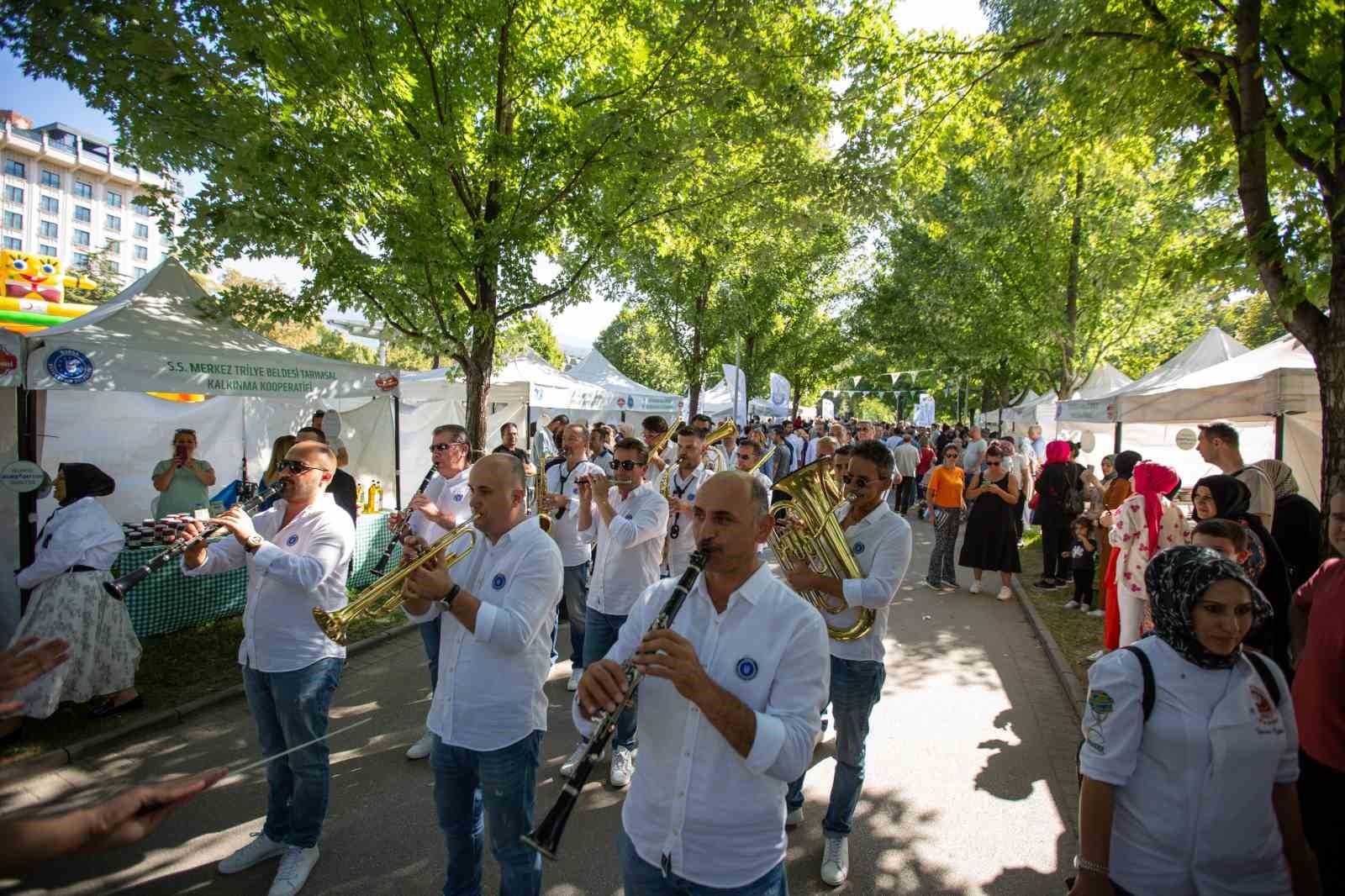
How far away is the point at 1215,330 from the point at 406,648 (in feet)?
40.9

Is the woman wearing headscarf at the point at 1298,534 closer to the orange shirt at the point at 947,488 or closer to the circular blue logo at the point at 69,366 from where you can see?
the orange shirt at the point at 947,488

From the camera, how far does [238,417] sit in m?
10.9

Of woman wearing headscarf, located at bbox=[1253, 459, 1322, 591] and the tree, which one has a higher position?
the tree

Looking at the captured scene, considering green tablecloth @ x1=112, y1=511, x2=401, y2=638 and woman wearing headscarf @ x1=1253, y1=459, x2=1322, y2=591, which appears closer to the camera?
woman wearing headscarf @ x1=1253, y1=459, x2=1322, y2=591

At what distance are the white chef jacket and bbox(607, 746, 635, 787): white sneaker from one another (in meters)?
1.45

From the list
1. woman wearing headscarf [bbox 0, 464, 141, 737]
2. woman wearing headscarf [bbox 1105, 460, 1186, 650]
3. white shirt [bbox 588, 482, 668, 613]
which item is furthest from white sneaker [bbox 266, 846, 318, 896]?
woman wearing headscarf [bbox 1105, 460, 1186, 650]

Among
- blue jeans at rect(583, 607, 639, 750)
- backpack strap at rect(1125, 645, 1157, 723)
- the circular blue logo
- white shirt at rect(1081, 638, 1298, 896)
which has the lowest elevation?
blue jeans at rect(583, 607, 639, 750)

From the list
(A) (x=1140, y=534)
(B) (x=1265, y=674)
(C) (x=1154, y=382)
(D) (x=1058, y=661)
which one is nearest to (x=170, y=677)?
(B) (x=1265, y=674)

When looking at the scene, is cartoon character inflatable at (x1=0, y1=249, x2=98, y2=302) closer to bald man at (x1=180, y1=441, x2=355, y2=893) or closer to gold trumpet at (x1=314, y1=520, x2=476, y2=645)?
bald man at (x1=180, y1=441, x2=355, y2=893)

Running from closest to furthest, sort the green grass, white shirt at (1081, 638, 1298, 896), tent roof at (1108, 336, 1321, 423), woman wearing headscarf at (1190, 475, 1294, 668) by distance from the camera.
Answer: white shirt at (1081, 638, 1298, 896)
woman wearing headscarf at (1190, 475, 1294, 668)
the green grass
tent roof at (1108, 336, 1321, 423)

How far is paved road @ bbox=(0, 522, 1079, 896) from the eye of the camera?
339 cm

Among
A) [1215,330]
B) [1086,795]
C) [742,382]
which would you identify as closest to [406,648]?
[1086,795]

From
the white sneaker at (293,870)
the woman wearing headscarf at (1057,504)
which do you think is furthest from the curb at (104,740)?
the woman wearing headscarf at (1057,504)

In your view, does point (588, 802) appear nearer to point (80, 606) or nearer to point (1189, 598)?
point (1189, 598)
